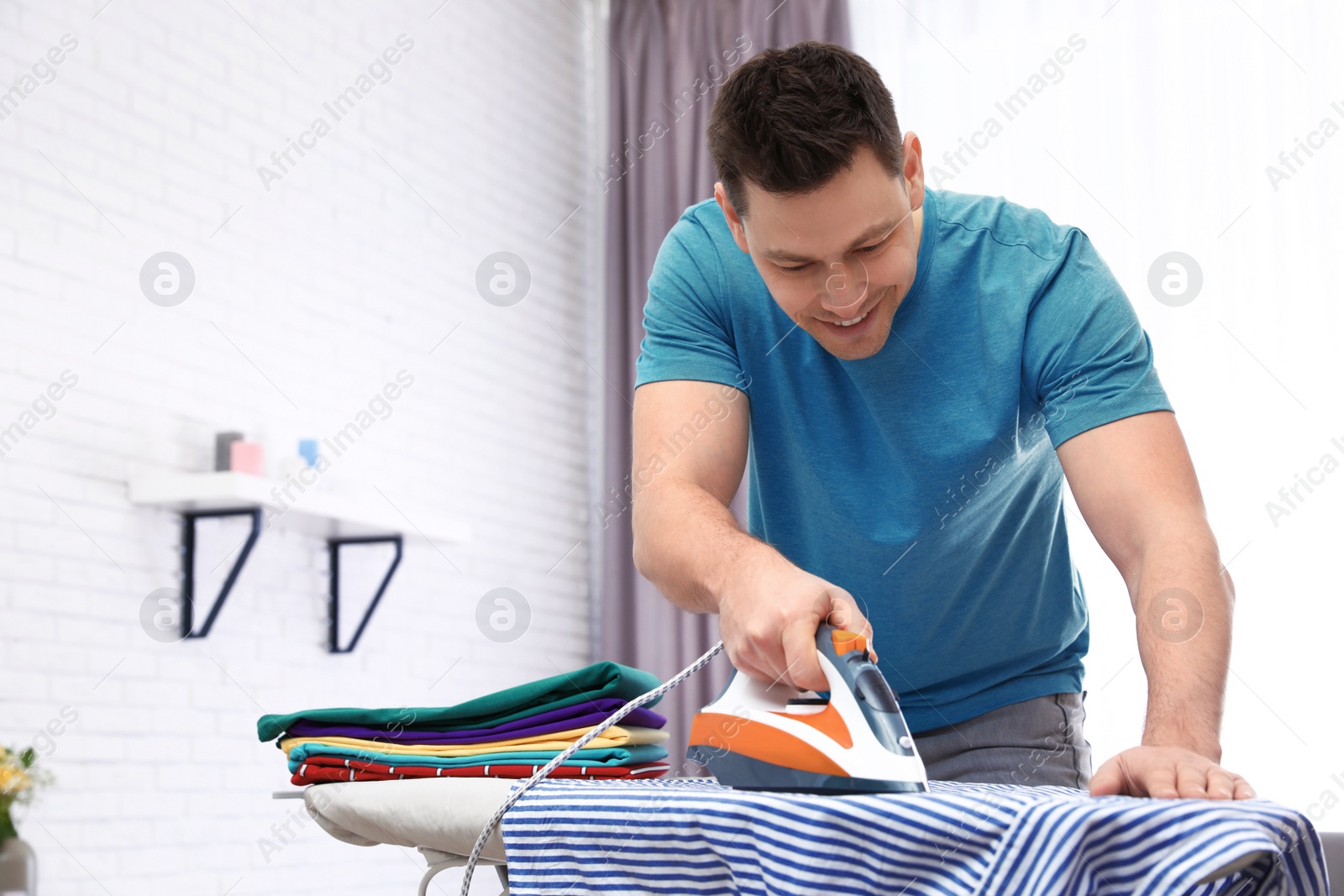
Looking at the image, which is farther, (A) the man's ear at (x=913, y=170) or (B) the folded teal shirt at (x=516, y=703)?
(A) the man's ear at (x=913, y=170)

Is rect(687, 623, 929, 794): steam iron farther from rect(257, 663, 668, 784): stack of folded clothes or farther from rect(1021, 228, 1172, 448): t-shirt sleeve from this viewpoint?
rect(1021, 228, 1172, 448): t-shirt sleeve

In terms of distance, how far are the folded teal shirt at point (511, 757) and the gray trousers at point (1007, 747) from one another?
0.39 m

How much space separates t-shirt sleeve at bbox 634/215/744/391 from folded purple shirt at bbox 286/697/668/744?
35 cm

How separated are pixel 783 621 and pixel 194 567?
1970 millimetres

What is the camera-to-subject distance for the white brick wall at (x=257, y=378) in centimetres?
233

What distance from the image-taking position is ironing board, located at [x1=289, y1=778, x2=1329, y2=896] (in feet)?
2.07

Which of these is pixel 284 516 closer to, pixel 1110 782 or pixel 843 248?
pixel 843 248

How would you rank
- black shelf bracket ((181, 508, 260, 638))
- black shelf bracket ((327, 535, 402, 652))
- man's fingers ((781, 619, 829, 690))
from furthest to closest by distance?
1. black shelf bracket ((327, 535, 402, 652))
2. black shelf bracket ((181, 508, 260, 638))
3. man's fingers ((781, 619, 829, 690))

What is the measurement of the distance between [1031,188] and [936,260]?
2333 mm

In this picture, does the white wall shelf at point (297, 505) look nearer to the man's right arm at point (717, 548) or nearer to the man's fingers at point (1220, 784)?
the man's right arm at point (717, 548)

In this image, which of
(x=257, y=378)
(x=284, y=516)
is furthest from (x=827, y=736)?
(x=257, y=378)

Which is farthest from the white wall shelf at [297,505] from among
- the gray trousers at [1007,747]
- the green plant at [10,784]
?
the gray trousers at [1007,747]

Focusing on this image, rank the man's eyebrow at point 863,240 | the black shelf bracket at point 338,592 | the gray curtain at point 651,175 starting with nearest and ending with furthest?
the man's eyebrow at point 863,240 → the black shelf bracket at point 338,592 → the gray curtain at point 651,175

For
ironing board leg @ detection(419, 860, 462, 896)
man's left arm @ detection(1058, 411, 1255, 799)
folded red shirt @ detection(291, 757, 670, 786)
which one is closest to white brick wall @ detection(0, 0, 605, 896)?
folded red shirt @ detection(291, 757, 670, 786)
